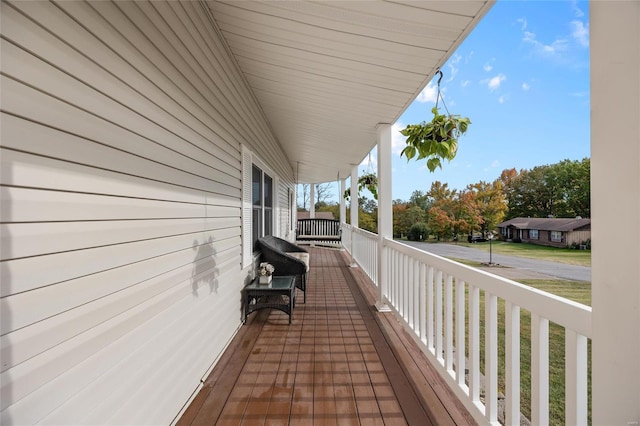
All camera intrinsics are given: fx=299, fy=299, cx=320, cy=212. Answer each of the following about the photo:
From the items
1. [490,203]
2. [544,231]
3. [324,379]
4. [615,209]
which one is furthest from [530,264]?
[615,209]

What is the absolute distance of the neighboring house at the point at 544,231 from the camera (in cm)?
215

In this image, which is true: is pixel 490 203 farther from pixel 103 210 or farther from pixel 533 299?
pixel 103 210

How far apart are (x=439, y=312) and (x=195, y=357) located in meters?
1.83

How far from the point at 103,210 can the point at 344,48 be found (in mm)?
2035

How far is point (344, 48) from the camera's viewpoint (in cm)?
237

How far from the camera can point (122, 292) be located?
1.37 meters

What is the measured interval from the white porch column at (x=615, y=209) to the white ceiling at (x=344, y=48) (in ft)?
3.47

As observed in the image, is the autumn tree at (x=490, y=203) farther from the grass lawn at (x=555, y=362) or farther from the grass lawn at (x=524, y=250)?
the grass lawn at (x=555, y=362)

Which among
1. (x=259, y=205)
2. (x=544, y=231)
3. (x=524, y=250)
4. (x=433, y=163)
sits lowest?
(x=524, y=250)

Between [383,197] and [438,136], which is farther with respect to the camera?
[383,197]

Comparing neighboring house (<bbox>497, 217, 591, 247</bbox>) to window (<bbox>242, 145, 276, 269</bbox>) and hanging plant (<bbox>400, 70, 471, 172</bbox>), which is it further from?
window (<bbox>242, 145, 276, 269</bbox>)

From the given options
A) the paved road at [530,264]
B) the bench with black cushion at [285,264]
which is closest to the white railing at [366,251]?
the bench with black cushion at [285,264]

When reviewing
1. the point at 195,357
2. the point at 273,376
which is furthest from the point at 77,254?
the point at 273,376

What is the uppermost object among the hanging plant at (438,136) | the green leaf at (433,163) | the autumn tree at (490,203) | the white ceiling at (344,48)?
the white ceiling at (344,48)
